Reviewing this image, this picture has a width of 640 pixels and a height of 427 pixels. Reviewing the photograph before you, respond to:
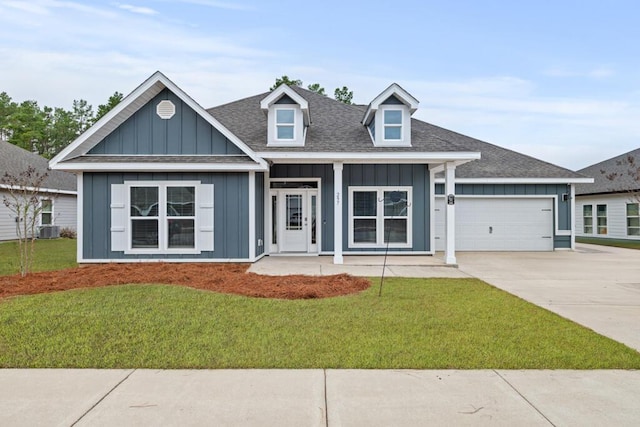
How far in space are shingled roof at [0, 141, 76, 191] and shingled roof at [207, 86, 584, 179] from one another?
11.2 metres

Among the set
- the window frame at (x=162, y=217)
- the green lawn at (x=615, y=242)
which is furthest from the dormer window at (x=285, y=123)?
the green lawn at (x=615, y=242)

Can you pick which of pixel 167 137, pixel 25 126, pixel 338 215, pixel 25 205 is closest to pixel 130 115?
pixel 167 137

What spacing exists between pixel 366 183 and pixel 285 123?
322 cm

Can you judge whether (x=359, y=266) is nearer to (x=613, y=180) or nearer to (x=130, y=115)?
(x=130, y=115)

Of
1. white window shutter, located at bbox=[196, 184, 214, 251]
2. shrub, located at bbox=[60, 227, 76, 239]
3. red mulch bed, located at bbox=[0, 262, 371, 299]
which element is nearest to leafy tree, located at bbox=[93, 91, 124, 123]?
shrub, located at bbox=[60, 227, 76, 239]

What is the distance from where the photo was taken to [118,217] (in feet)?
37.7

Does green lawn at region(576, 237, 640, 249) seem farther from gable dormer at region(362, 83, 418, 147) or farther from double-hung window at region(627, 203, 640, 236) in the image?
gable dormer at region(362, 83, 418, 147)

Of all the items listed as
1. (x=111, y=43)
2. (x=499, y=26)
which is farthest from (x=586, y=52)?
(x=111, y=43)

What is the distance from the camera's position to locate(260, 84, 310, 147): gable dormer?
41.4 ft

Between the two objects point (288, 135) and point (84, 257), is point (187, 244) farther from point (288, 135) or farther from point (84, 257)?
point (288, 135)

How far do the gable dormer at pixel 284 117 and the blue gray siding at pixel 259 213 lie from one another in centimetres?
118

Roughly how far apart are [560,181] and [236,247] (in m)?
12.3

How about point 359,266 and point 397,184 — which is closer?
point 359,266
